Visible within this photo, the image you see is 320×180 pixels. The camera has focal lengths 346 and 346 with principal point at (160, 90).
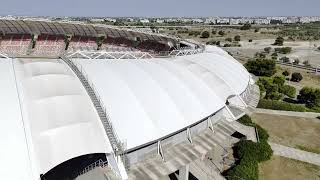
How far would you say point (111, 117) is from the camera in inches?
930

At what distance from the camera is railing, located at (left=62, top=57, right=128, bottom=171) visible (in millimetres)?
22375

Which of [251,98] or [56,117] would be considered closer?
[56,117]

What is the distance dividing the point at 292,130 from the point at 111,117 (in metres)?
31.5

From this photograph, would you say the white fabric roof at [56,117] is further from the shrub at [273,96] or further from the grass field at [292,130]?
the shrub at [273,96]

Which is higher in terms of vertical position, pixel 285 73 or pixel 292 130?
pixel 285 73

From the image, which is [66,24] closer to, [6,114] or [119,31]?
[119,31]

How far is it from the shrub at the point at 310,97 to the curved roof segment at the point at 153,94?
31148mm

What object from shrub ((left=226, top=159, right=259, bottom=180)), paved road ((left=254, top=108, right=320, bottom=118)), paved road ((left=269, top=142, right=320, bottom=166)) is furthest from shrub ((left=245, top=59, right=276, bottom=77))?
shrub ((left=226, top=159, right=259, bottom=180))

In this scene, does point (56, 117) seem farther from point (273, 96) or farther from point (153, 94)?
point (273, 96)

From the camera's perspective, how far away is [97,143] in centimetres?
2167

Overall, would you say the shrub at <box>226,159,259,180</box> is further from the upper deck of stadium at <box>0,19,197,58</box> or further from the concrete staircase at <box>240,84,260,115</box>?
the upper deck of stadium at <box>0,19,197,58</box>

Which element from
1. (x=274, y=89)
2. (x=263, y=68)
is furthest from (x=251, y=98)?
(x=263, y=68)

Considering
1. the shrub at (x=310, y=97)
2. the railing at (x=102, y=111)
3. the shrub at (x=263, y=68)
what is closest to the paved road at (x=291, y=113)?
the shrub at (x=310, y=97)

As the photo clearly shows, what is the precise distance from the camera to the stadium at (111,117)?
19.8m
